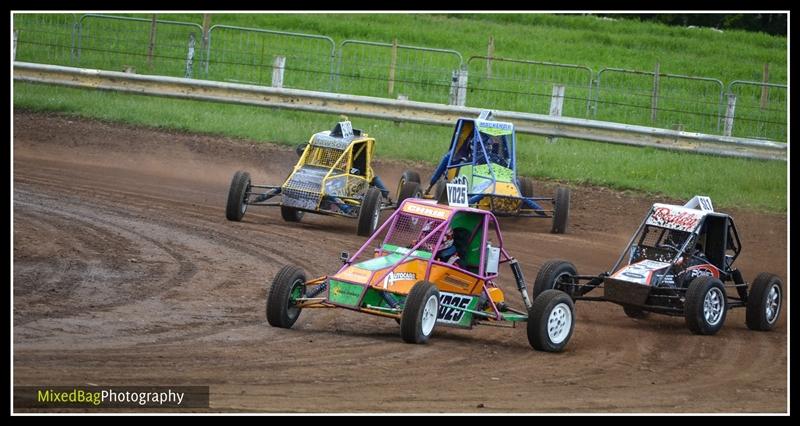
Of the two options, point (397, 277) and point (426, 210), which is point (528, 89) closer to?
point (426, 210)

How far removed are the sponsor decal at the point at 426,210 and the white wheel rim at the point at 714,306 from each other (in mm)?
2765

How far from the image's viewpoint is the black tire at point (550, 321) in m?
10.2

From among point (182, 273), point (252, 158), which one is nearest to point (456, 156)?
point (252, 158)

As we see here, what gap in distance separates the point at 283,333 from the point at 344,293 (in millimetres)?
621

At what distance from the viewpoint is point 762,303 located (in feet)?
40.1

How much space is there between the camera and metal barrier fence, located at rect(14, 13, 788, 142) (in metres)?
23.2

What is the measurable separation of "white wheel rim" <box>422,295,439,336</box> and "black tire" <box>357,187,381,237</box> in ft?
18.9

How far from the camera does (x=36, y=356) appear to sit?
8289 millimetres

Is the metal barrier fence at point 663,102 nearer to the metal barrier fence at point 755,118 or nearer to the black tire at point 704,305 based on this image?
the metal barrier fence at point 755,118

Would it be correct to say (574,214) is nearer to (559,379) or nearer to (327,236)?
(327,236)

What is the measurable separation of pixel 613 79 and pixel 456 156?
7.08 meters

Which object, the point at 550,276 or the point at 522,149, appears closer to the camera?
the point at 550,276

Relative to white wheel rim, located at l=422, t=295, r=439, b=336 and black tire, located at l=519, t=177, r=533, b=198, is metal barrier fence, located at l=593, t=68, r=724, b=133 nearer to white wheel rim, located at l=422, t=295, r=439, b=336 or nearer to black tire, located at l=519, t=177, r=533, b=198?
black tire, located at l=519, t=177, r=533, b=198

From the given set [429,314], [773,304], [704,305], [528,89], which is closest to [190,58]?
[528,89]
